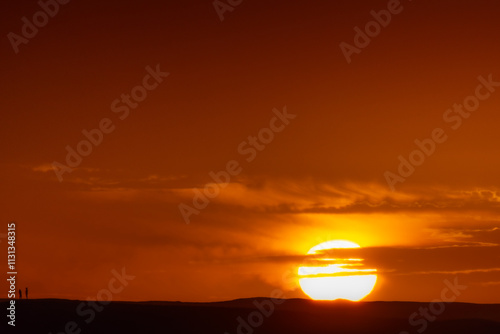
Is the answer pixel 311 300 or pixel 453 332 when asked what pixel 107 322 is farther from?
pixel 311 300

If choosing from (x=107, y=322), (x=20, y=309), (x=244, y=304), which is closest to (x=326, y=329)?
(x=107, y=322)

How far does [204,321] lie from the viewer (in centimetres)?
5275

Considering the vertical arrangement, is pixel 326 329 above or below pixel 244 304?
below

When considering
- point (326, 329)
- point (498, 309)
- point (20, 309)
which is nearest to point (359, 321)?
point (326, 329)

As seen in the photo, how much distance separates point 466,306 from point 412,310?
19.4ft

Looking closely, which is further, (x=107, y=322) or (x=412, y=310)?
(x=412, y=310)

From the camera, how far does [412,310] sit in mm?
79062

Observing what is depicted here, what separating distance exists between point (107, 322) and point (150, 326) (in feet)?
7.09

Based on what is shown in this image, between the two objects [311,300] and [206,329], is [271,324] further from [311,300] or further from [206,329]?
[311,300]

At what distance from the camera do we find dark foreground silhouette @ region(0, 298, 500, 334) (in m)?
50.0

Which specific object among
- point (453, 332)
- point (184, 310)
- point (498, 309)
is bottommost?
point (453, 332)

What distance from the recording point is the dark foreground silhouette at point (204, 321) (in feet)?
164

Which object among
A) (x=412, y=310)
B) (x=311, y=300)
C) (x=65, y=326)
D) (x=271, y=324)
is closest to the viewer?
(x=65, y=326)

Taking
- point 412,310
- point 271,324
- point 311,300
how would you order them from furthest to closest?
point 412,310, point 311,300, point 271,324
